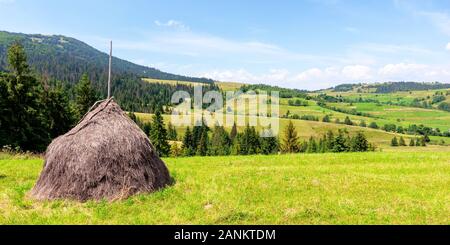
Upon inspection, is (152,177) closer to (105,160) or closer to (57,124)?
(105,160)

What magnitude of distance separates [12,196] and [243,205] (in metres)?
8.79

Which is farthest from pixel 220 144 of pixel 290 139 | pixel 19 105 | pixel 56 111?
pixel 19 105

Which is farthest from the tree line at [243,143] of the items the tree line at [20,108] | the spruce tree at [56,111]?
the tree line at [20,108]

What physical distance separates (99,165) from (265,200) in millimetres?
6316

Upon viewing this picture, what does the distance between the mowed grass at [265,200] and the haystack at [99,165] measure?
497mm

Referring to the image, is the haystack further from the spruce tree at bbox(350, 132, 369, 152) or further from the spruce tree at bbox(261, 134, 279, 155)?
the spruce tree at bbox(261, 134, 279, 155)

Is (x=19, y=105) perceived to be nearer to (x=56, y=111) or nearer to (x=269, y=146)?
(x=56, y=111)

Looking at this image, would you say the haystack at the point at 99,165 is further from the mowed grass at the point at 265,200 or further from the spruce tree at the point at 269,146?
the spruce tree at the point at 269,146

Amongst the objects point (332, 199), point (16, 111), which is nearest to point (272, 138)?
point (16, 111)

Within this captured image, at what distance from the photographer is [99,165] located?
1402cm

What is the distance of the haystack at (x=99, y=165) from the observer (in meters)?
13.8

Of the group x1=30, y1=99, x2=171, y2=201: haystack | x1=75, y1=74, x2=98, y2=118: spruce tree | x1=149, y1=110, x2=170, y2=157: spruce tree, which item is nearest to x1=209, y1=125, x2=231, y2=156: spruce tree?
x1=149, y1=110, x2=170, y2=157: spruce tree

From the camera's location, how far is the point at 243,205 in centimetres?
1340

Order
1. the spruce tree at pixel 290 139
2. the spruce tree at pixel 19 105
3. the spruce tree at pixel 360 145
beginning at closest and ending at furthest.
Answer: the spruce tree at pixel 19 105
the spruce tree at pixel 290 139
the spruce tree at pixel 360 145
